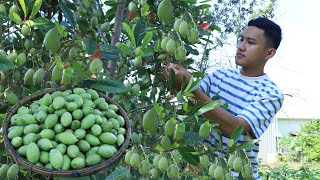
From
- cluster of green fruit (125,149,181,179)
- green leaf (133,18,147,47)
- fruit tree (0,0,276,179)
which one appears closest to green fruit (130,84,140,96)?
fruit tree (0,0,276,179)

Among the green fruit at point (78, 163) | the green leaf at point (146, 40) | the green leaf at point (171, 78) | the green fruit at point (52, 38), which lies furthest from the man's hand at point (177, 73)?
the green fruit at point (78, 163)

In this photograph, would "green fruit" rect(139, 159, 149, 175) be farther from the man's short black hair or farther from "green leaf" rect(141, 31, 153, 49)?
the man's short black hair

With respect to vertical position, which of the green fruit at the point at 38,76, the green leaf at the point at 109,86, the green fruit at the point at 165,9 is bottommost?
the green leaf at the point at 109,86

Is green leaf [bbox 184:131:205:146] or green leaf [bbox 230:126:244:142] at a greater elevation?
green leaf [bbox 230:126:244:142]

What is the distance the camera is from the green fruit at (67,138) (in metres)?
1.08

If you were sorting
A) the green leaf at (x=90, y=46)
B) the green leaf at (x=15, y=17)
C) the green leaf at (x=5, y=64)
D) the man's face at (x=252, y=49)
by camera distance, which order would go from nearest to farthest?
the green leaf at (x=5, y=64)
the green leaf at (x=15, y=17)
the green leaf at (x=90, y=46)
the man's face at (x=252, y=49)

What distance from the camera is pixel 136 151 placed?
4.12 feet

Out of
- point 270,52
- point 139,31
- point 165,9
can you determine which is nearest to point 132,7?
point 139,31

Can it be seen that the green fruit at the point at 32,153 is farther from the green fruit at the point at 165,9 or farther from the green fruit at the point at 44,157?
the green fruit at the point at 165,9

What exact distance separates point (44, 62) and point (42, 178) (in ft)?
1.04

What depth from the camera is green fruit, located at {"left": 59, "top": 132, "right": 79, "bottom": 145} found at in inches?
42.3

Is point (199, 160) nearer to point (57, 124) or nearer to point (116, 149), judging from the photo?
point (116, 149)

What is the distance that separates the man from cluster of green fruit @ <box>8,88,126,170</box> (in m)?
0.50

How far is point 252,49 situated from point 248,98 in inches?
7.3
